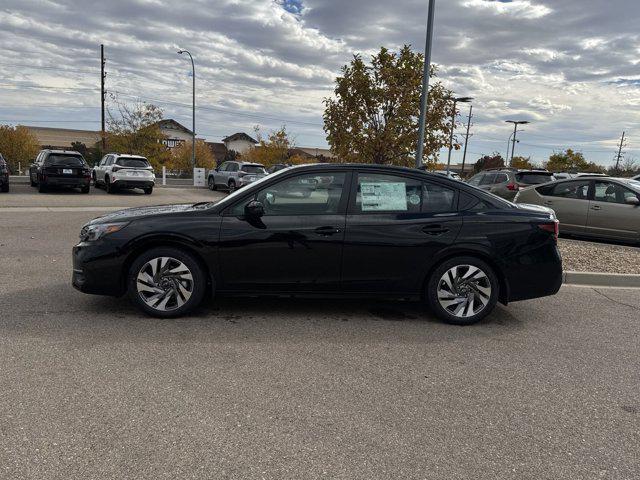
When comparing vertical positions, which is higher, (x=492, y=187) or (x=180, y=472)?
(x=492, y=187)

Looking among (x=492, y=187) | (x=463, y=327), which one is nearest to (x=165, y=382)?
(x=463, y=327)

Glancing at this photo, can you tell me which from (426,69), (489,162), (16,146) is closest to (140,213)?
(426,69)

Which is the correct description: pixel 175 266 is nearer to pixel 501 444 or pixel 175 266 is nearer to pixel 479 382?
pixel 479 382

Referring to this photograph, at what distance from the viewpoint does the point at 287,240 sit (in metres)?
4.77

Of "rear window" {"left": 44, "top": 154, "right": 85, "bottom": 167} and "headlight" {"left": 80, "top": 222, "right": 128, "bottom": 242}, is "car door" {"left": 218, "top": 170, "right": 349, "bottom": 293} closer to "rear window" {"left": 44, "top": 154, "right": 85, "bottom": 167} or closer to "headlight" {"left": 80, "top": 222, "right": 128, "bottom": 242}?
"headlight" {"left": 80, "top": 222, "right": 128, "bottom": 242}

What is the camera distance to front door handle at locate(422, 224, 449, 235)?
487 centimetres

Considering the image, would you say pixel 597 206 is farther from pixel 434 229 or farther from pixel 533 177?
pixel 434 229

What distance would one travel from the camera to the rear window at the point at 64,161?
19.3 m

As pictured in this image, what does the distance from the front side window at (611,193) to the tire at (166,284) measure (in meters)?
9.22

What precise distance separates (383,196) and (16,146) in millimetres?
49378

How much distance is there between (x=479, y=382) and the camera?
3693 millimetres

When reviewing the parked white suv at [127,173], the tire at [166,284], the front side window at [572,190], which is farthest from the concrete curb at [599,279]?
the parked white suv at [127,173]

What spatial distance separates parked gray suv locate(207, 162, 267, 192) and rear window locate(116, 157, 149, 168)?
4.58 metres

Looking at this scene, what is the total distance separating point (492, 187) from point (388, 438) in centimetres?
1424
